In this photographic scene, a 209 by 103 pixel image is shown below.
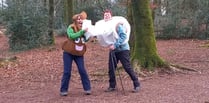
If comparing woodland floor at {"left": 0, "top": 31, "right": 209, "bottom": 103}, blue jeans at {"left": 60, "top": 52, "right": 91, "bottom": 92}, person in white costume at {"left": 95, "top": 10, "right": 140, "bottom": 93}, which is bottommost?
woodland floor at {"left": 0, "top": 31, "right": 209, "bottom": 103}

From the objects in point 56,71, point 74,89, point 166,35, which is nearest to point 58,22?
point 166,35

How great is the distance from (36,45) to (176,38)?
348 inches

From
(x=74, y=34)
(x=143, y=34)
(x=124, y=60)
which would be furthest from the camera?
(x=143, y=34)

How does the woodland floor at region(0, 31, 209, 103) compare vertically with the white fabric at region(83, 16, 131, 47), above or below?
below

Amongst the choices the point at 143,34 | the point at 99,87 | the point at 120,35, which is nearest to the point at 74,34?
the point at 120,35

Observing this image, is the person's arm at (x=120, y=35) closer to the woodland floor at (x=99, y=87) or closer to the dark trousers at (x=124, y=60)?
the dark trousers at (x=124, y=60)

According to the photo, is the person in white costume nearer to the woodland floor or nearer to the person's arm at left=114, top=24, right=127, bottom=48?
the person's arm at left=114, top=24, right=127, bottom=48

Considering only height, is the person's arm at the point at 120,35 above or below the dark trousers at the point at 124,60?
above

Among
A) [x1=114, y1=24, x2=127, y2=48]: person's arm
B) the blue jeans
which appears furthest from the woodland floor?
[x1=114, y1=24, x2=127, y2=48]: person's arm

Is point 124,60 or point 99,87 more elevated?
point 124,60

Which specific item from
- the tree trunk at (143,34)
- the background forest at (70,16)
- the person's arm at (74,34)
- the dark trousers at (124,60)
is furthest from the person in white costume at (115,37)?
the background forest at (70,16)

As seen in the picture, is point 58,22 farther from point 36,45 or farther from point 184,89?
point 184,89

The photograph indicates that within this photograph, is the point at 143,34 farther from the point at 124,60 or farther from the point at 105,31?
the point at 105,31

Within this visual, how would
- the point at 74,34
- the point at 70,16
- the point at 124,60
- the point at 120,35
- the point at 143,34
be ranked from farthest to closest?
the point at 70,16, the point at 143,34, the point at 124,60, the point at 120,35, the point at 74,34
